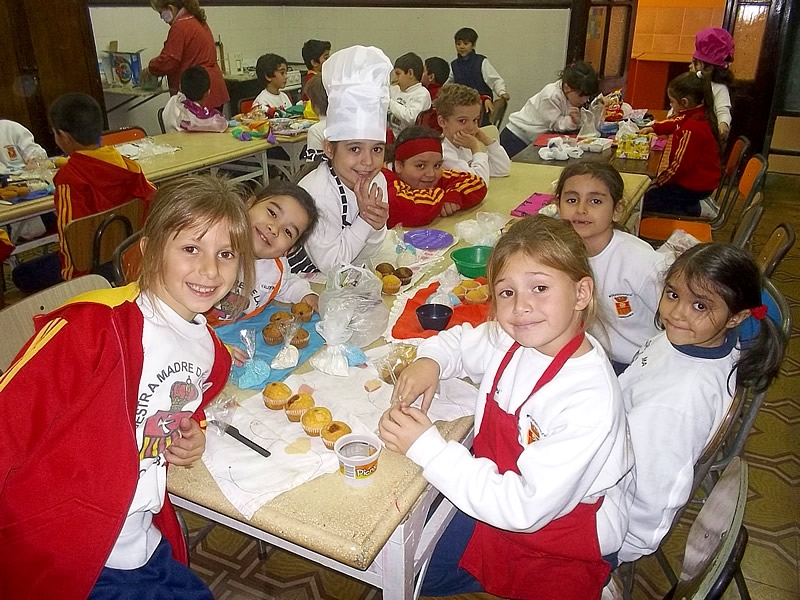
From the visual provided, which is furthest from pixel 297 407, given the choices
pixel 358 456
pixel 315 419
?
pixel 358 456

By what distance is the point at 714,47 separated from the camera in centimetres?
508

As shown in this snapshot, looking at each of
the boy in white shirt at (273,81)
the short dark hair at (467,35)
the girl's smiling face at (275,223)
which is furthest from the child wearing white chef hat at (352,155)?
the short dark hair at (467,35)

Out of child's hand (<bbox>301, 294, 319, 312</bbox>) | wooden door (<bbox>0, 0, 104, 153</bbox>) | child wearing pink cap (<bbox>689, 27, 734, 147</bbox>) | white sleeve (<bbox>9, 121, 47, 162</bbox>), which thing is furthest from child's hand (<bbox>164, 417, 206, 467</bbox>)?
wooden door (<bbox>0, 0, 104, 153</bbox>)

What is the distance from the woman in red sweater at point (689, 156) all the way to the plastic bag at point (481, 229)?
1.60 m

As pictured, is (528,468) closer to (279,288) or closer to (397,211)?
(279,288)

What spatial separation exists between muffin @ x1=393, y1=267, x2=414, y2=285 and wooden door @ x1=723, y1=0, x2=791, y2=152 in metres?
6.03

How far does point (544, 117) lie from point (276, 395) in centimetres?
421

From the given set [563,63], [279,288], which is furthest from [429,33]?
[279,288]

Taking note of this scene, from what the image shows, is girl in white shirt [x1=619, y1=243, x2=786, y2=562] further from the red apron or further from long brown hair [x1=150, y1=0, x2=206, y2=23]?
long brown hair [x1=150, y1=0, x2=206, y2=23]

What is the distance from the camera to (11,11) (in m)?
5.27

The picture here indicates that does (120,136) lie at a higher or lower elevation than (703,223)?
higher

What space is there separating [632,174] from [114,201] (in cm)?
272

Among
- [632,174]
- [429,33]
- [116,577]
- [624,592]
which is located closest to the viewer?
[116,577]

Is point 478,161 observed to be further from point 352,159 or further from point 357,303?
point 357,303
